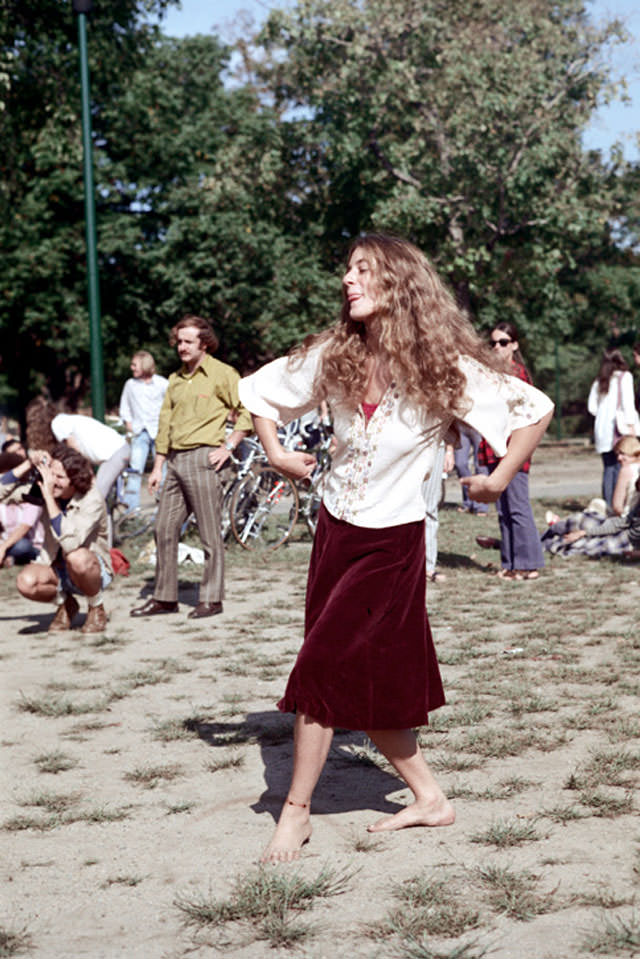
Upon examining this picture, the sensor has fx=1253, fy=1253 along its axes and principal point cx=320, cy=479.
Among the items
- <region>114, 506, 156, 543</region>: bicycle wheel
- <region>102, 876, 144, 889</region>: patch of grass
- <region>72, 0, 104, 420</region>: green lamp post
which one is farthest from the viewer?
<region>72, 0, 104, 420</region>: green lamp post

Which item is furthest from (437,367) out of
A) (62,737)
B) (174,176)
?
(174,176)

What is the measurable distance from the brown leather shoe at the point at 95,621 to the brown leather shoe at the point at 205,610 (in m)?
0.74

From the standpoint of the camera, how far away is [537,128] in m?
24.1

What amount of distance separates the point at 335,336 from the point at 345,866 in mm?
1688

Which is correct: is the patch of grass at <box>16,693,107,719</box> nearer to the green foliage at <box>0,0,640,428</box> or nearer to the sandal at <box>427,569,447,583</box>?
the sandal at <box>427,569,447,583</box>

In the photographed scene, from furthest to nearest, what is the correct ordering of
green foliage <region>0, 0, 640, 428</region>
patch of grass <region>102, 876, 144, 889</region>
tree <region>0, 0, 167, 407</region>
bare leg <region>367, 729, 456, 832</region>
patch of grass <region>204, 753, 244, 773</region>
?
green foliage <region>0, 0, 640, 428</region>, tree <region>0, 0, 167, 407</region>, patch of grass <region>204, 753, 244, 773</region>, bare leg <region>367, 729, 456, 832</region>, patch of grass <region>102, 876, 144, 889</region>

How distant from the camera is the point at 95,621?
845cm

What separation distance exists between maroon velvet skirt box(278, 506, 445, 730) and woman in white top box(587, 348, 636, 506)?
33.1 feet

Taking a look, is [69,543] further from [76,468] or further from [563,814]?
[563,814]

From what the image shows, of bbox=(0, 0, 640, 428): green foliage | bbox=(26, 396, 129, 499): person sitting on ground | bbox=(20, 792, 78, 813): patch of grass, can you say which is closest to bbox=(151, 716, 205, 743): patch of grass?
bbox=(20, 792, 78, 813): patch of grass

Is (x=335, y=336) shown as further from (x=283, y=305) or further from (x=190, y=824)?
(x=283, y=305)

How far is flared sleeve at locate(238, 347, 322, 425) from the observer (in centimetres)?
420

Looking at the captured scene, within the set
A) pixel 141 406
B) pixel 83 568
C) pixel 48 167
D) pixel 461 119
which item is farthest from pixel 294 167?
pixel 83 568

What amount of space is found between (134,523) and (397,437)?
373 inches
